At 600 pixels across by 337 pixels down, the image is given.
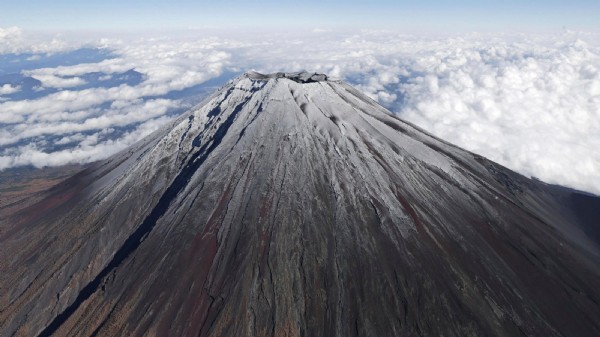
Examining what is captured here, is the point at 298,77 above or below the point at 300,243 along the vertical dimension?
above

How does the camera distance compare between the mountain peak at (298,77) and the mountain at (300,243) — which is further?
the mountain peak at (298,77)

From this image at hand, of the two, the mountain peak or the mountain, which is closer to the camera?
the mountain

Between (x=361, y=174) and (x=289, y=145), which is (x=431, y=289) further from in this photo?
(x=289, y=145)

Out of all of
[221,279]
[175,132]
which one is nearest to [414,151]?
[221,279]

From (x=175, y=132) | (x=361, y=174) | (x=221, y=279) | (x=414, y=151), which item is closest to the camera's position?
(x=221, y=279)

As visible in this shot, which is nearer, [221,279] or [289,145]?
[221,279]

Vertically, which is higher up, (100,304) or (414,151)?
(414,151)

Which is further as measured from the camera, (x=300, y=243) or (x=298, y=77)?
(x=298, y=77)

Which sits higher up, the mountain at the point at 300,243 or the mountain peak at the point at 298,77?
the mountain peak at the point at 298,77
